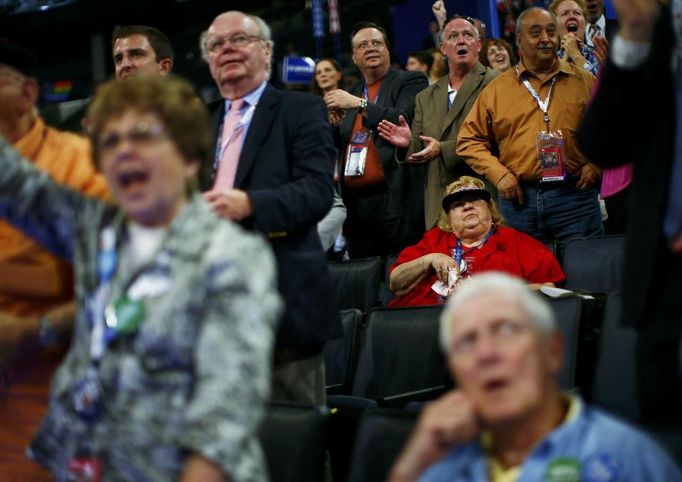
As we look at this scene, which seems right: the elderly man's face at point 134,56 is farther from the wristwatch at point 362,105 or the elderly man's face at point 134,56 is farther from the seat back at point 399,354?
the wristwatch at point 362,105

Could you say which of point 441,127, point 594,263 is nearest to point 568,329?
point 594,263

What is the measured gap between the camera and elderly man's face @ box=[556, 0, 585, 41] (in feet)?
18.9

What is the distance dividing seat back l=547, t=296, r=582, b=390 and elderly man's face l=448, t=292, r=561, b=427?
1.47 m

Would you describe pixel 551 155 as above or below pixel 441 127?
below

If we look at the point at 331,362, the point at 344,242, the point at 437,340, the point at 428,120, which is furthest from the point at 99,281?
the point at 344,242

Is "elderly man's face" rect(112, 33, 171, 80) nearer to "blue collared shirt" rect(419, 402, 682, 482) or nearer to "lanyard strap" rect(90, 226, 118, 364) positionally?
"lanyard strap" rect(90, 226, 118, 364)

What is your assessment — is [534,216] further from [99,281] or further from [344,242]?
[99,281]

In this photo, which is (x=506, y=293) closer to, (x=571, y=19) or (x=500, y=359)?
(x=500, y=359)

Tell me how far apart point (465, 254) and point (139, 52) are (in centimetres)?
165

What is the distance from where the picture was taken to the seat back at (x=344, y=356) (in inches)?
165

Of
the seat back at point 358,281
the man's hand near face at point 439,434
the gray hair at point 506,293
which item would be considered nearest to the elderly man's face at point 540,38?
the seat back at point 358,281

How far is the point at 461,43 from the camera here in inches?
212

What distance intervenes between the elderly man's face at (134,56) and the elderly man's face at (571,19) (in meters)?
2.73

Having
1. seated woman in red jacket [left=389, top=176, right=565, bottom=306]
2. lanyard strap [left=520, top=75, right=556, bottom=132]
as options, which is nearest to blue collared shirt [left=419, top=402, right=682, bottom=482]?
seated woman in red jacket [left=389, top=176, right=565, bottom=306]
